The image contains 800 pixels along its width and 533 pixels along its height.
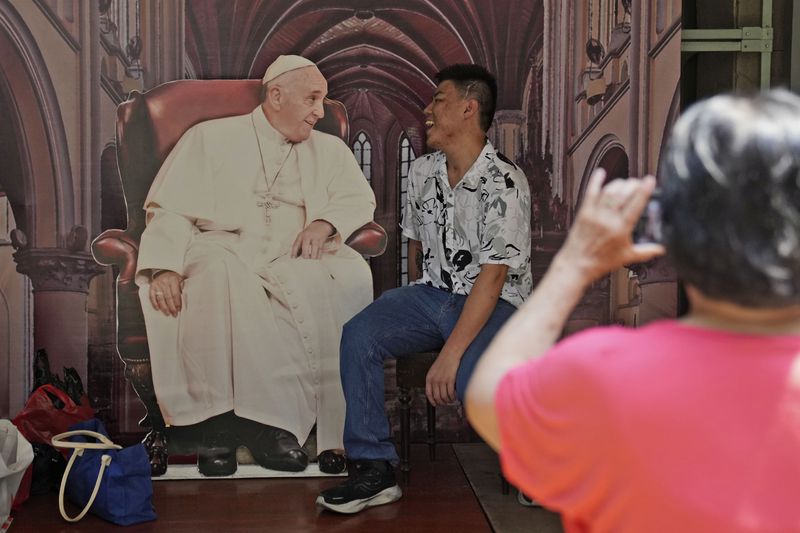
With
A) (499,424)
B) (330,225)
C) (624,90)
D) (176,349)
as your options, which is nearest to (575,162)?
(624,90)

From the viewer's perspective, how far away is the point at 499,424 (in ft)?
3.76

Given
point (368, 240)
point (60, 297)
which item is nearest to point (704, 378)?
point (368, 240)

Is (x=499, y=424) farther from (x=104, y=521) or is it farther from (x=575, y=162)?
(x=575, y=162)

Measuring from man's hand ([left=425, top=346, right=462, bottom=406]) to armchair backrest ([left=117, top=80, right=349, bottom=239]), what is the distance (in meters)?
1.60

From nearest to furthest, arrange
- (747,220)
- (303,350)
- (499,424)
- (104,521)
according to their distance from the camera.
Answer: (747,220) < (499,424) < (104,521) < (303,350)

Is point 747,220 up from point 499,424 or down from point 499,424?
up

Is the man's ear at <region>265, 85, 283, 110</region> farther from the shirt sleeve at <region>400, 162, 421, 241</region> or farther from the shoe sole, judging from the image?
the shoe sole

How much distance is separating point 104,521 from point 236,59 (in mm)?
2183

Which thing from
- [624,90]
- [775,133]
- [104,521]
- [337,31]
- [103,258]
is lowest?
[104,521]

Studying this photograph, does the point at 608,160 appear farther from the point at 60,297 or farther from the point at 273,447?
the point at 60,297

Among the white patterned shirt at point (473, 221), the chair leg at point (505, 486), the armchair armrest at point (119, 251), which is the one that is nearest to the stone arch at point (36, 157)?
the armchair armrest at point (119, 251)

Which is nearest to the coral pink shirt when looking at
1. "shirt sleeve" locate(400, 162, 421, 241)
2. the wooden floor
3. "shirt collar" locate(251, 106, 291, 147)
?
the wooden floor

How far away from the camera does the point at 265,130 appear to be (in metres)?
4.32

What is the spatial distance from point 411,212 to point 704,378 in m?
3.26
